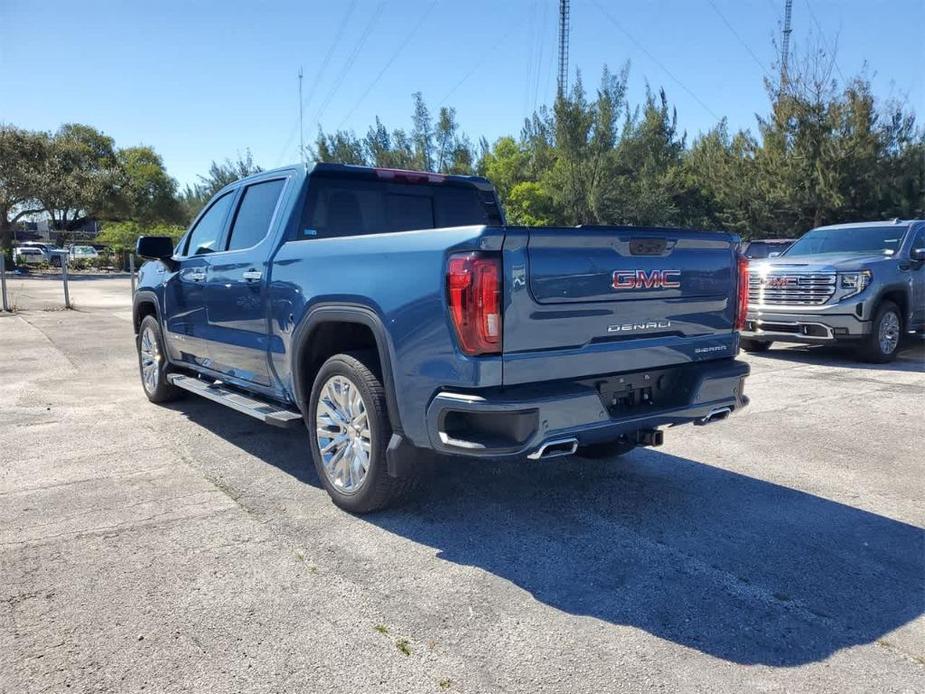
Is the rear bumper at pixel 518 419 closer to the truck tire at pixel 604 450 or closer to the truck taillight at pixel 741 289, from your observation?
the truck tire at pixel 604 450

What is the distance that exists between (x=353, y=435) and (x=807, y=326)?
7596mm

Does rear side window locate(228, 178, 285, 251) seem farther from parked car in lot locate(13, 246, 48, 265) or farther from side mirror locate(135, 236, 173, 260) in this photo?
parked car in lot locate(13, 246, 48, 265)

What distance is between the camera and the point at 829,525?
13.2 ft

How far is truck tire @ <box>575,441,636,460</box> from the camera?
15.6 feet

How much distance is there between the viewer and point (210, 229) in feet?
19.7

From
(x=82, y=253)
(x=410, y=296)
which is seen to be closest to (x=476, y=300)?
(x=410, y=296)

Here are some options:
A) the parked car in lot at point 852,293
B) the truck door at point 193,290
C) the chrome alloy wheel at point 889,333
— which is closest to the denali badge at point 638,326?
the truck door at point 193,290

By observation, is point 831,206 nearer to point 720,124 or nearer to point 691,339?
point 720,124

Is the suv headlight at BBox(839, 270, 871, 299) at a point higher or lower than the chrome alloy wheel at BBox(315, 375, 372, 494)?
higher

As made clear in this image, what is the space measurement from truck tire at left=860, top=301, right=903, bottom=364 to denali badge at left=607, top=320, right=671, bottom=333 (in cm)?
682

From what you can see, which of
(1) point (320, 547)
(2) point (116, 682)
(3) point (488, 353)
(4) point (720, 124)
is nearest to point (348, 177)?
(3) point (488, 353)

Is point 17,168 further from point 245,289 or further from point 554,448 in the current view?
point 554,448

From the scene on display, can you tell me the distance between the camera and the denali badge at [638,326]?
144 inches

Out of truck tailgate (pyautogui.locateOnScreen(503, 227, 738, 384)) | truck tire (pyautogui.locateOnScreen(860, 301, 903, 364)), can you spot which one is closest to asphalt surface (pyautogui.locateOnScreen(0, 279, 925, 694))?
truck tailgate (pyautogui.locateOnScreen(503, 227, 738, 384))
